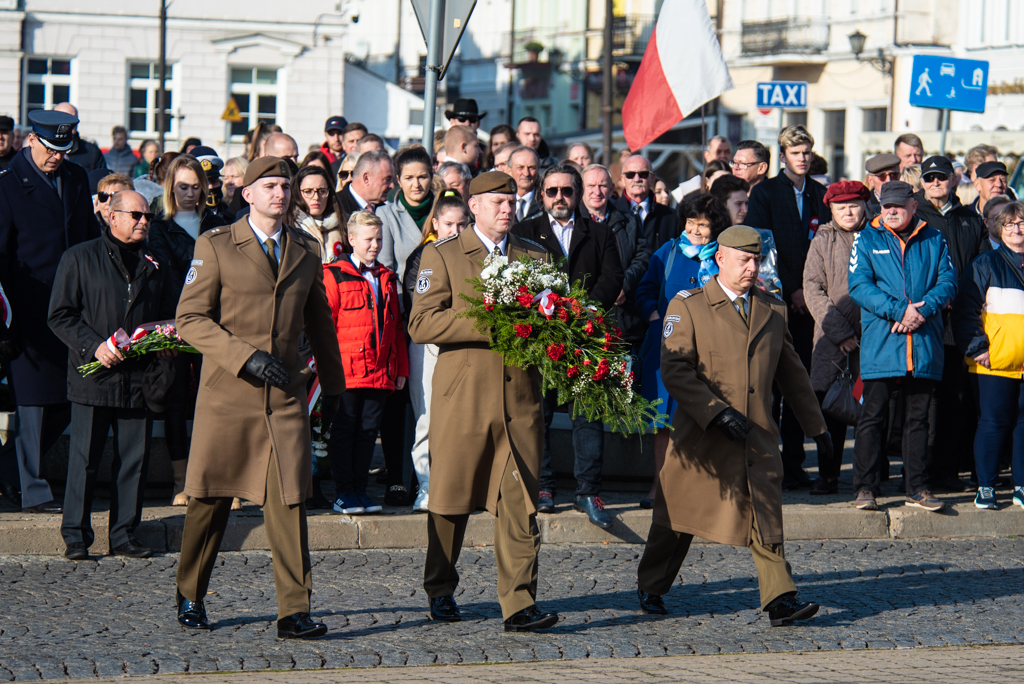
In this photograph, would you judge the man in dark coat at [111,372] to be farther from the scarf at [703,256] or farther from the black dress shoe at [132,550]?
the scarf at [703,256]

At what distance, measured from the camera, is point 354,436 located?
8.62 metres

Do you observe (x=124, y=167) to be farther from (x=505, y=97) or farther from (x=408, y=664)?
(x=505, y=97)

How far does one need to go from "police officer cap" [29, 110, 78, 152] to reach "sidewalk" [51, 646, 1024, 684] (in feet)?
13.2

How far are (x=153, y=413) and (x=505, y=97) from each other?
51.4 meters

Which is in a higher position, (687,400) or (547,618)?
(687,400)

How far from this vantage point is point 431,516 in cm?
664

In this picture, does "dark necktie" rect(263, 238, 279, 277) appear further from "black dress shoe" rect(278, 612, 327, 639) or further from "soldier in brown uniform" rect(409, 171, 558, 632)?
"black dress shoe" rect(278, 612, 327, 639)

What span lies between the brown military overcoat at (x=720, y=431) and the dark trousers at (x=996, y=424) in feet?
10.1

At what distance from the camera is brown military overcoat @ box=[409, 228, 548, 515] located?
21.3 ft

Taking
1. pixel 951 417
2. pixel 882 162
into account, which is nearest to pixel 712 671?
pixel 951 417

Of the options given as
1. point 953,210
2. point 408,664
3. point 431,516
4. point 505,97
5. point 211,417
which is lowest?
point 408,664

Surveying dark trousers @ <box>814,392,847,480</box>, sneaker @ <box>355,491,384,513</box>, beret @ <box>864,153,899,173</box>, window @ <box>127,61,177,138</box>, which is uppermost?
window @ <box>127,61,177,138</box>

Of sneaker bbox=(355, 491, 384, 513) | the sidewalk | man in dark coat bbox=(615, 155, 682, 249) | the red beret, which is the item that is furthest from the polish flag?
the sidewalk

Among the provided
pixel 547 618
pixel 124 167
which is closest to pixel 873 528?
pixel 547 618
